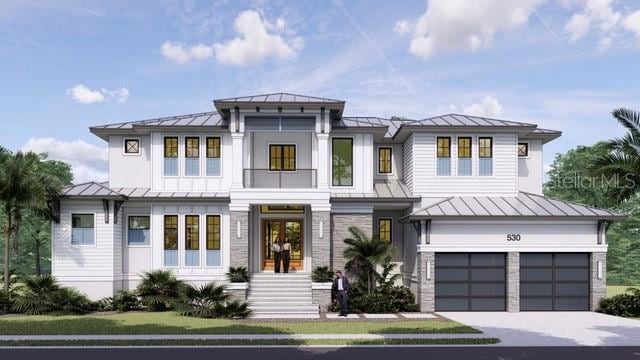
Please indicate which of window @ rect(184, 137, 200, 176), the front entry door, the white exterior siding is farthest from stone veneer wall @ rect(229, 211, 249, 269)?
the white exterior siding

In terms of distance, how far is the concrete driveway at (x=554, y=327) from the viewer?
16719mm

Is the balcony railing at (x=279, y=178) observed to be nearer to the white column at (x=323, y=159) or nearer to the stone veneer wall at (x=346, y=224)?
the white column at (x=323, y=159)

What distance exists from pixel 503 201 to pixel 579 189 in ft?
105

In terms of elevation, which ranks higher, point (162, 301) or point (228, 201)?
point (228, 201)

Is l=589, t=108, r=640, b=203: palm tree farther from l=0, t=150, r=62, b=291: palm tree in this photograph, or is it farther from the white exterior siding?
l=0, t=150, r=62, b=291: palm tree

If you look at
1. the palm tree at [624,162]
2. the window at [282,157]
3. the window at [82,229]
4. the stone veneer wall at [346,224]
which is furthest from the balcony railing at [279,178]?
the palm tree at [624,162]

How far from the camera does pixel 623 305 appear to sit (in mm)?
23688

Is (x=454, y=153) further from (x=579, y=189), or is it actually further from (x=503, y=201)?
(x=579, y=189)

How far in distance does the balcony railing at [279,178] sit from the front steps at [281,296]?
4.11 metres

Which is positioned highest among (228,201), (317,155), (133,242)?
(317,155)

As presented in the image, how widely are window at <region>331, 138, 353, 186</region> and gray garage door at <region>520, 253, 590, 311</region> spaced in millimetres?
8402

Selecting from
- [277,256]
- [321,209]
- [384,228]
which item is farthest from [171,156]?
[384,228]

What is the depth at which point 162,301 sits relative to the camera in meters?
24.7

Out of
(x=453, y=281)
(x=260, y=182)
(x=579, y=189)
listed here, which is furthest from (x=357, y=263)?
(x=579, y=189)
